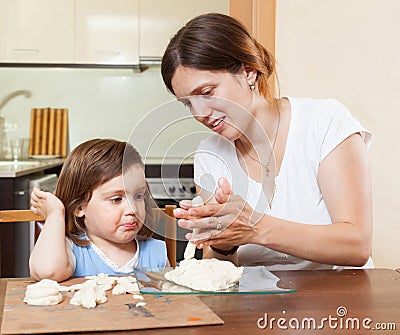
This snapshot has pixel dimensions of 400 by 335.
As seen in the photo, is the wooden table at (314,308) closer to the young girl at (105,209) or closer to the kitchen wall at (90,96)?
the young girl at (105,209)

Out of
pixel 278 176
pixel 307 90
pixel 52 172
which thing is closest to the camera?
pixel 278 176

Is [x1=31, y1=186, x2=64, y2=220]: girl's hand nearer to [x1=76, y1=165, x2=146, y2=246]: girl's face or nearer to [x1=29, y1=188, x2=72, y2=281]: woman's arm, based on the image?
[x1=29, y1=188, x2=72, y2=281]: woman's arm

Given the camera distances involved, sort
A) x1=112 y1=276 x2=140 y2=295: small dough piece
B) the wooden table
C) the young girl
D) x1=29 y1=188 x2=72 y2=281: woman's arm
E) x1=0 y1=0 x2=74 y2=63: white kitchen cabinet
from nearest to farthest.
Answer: the wooden table < x1=112 y1=276 x2=140 y2=295: small dough piece < x1=29 y1=188 x2=72 y2=281: woman's arm < the young girl < x1=0 y1=0 x2=74 y2=63: white kitchen cabinet

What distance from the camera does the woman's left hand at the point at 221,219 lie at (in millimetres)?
1185

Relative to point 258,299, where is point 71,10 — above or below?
above

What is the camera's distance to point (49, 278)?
1.26m

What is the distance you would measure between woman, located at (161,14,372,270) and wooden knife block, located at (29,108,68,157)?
9.37 ft

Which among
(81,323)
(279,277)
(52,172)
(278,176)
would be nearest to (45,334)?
(81,323)

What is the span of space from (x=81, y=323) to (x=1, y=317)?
142mm

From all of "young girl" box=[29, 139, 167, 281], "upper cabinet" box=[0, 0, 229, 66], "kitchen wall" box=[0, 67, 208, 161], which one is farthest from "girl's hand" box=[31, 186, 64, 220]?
"kitchen wall" box=[0, 67, 208, 161]

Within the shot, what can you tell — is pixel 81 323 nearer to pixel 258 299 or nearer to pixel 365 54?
pixel 258 299

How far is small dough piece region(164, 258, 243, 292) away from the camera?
1.16 metres

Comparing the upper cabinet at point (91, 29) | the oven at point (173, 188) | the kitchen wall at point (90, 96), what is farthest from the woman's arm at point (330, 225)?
the kitchen wall at point (90, 96)

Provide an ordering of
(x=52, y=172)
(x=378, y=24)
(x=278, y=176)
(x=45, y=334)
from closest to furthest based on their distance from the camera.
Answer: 1. (x=45, y=334)
2. (x=278, y=176)
3. (x=378, y=24)
4. (x=52, y=172)
